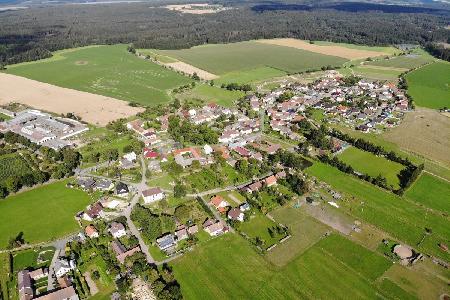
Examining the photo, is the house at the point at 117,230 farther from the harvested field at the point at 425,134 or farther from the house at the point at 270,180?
the harvested field at the point at 425,134

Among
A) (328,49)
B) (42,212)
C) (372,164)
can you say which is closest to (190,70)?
(328,49)

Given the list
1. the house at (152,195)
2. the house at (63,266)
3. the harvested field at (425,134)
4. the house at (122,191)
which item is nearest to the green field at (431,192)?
the harvested field at (425,134)

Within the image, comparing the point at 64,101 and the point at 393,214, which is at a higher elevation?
the point at 393,214

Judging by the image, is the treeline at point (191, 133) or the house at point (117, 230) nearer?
the house at point (117, 230)

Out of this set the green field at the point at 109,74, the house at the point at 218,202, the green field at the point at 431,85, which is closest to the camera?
the house at the point at 218,202

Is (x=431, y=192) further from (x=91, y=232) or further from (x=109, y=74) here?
(x=109, y=74)

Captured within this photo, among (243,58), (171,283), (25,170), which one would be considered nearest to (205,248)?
(171,283)
